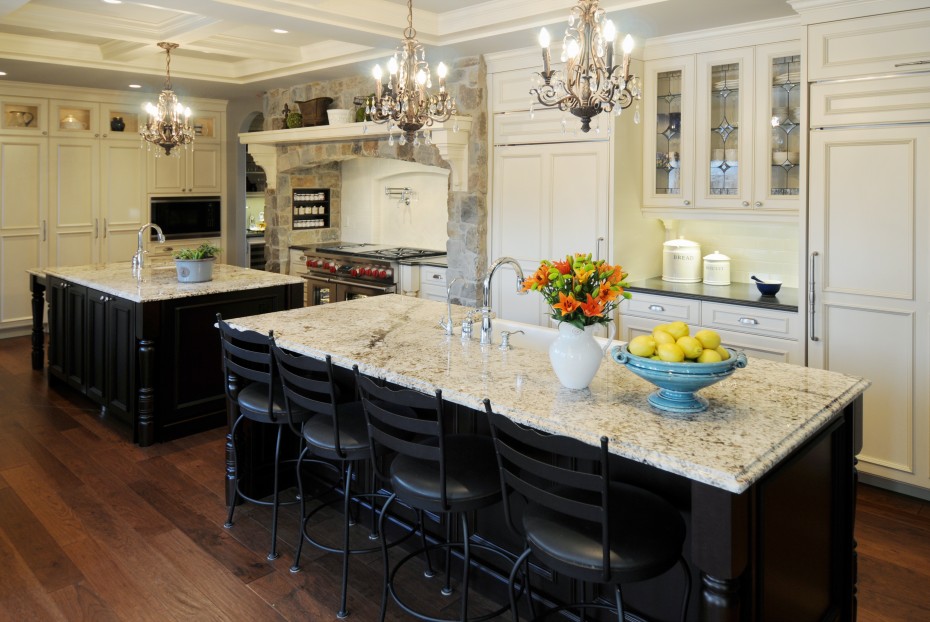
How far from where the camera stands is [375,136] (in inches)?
238

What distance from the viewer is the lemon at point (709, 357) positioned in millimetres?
1966

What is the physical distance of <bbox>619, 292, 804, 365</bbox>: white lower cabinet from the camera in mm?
3893

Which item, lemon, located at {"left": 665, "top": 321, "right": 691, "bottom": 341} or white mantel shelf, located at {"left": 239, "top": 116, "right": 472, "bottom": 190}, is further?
white mantel shelf, located at {"left": 239, "top": 116, "right": 472, "bottom": 190}

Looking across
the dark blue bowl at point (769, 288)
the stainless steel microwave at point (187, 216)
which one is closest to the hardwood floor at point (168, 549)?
the dark blue bowl at point (769, 288)

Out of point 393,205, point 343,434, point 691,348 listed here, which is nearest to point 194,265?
point 343,434

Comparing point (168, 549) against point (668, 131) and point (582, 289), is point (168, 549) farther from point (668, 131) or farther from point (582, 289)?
point (668, 131)

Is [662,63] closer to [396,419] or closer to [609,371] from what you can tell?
[609,371]

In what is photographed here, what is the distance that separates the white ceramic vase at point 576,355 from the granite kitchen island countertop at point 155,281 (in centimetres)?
285

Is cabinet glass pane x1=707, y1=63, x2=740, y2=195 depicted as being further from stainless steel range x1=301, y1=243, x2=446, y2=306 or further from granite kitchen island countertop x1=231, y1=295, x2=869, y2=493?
stainless steel range x1=301, y1=243, x2=446, y2=306

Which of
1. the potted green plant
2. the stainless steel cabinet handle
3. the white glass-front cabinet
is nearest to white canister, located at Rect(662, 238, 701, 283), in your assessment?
the white glass-front cabinet

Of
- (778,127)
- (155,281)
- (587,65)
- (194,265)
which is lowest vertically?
(155,281)

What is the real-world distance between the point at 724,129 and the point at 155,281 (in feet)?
12.4

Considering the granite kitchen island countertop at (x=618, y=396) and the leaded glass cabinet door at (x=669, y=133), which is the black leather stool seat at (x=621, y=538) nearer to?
the granite kitchen island countertop at (x=618, y=396)

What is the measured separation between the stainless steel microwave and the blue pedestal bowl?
699cm
